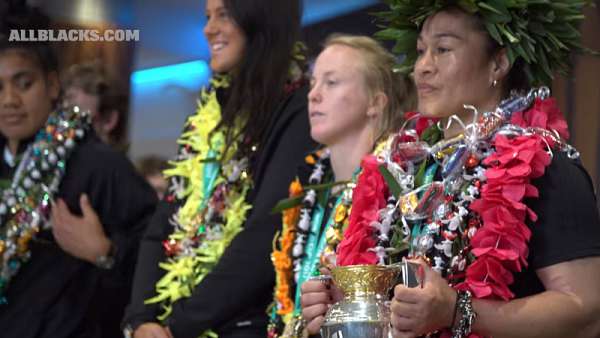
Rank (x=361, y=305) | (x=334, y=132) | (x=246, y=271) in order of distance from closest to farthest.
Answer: (x=361, y=305) < (x=334, y=132) < (x=246, y=271)

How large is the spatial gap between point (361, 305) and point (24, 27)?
2714 millimetres

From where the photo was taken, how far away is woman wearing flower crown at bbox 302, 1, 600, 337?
255 cm

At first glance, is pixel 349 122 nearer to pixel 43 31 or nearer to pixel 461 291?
pixel 461 291

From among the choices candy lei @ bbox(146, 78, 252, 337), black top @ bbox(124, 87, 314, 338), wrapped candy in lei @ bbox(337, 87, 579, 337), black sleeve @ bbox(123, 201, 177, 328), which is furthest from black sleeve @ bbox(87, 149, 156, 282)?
wrapped candy in lei @ bbox(337, 87, 579, 337)

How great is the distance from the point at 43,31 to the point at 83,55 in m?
0.91

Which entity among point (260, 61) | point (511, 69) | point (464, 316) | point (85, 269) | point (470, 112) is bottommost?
point (464, 316)

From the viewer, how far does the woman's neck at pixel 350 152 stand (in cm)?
358

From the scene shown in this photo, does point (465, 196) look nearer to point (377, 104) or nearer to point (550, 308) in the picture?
point (550, 308)

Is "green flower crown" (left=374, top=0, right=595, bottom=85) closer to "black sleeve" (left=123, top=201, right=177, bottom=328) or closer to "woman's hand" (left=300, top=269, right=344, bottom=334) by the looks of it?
"woman's hand" (left=300, top=269, right=344, bottom=334)

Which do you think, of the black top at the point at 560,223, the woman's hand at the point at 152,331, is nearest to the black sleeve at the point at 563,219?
the black top at the point at 560,223

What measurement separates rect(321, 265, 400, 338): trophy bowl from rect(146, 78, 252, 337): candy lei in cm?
149

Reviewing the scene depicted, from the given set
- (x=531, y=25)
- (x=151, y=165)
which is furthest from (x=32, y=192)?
(x=531, y=25)

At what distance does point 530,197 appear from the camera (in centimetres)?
267

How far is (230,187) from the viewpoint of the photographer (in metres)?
3.97
